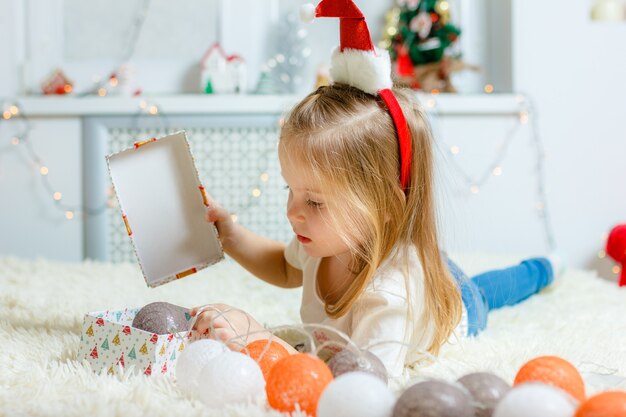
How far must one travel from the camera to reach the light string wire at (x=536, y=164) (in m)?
2.27

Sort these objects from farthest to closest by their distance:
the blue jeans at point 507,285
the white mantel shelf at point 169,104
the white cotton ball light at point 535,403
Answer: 1. the white mantel shelf at point 169,104
2. the blue jeans at point 507,285
3. the white cotton ball light at point 535,403

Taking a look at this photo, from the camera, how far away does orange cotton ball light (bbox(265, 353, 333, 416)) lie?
2.47ft

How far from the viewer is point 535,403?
0.64m

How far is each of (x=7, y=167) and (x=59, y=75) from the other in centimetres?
31

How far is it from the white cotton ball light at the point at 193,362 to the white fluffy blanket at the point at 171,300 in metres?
0.01

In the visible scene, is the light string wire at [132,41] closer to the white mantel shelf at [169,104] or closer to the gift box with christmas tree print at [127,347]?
the white mantel shelf at [169,104]

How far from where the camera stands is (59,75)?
89.5 inches

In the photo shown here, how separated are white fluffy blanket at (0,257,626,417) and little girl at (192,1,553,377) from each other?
0.28ft

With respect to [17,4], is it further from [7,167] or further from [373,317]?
[373,317]

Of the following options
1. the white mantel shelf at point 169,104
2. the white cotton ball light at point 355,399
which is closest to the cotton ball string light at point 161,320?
the white cotton ball light at point 355,399

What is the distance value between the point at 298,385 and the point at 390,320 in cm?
27

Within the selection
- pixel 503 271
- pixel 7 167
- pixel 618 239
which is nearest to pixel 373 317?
pixel 503 271

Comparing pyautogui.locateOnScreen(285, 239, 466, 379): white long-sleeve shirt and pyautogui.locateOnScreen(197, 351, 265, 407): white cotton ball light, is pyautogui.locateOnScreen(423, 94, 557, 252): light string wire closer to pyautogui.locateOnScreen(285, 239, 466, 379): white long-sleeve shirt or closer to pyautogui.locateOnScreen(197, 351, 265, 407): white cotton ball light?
pyautogui.locateOnScreen(285, 239, 466, 379): white long-sleeve shirt

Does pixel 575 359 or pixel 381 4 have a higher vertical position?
pixel 381 4
